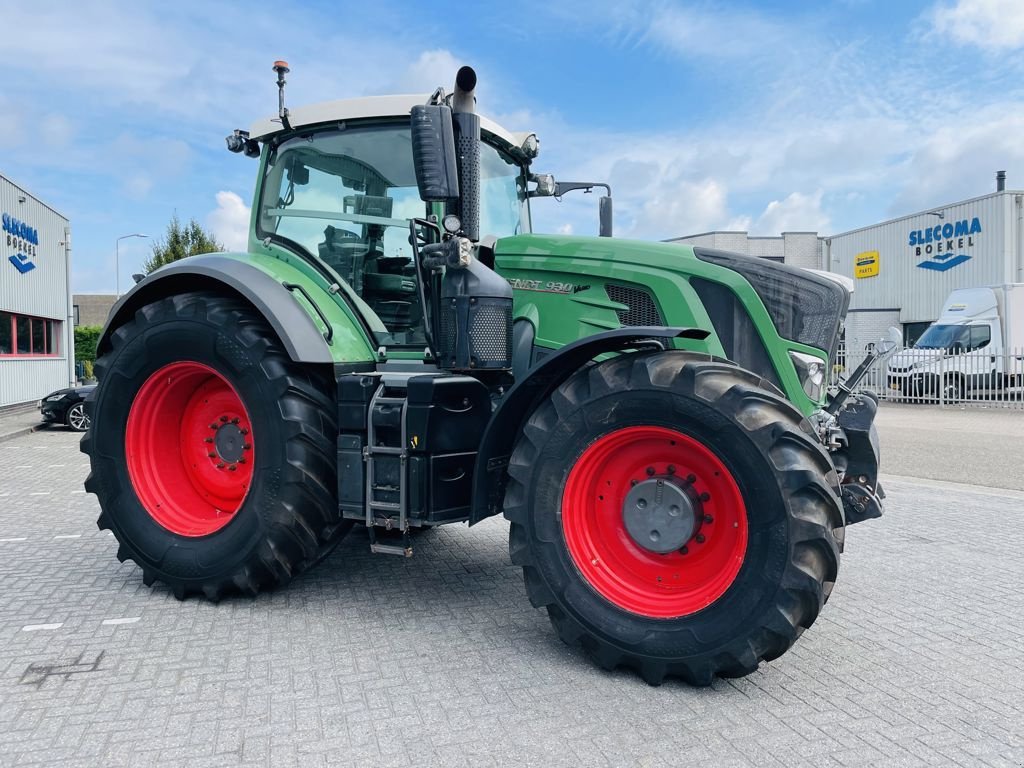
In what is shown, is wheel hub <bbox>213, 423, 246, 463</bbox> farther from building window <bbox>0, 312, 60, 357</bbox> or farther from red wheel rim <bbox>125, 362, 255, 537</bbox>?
building window <bbox>0, 312, 60, 357</bbox>

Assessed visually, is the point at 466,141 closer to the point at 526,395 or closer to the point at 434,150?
the point at 434,150

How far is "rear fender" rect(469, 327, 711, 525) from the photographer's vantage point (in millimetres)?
3250

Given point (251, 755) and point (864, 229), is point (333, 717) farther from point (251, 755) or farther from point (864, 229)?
point (864, 229)

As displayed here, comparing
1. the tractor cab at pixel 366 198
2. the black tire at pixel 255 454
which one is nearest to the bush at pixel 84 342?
the black tire at pixel 255 454

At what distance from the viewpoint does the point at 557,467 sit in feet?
10.8

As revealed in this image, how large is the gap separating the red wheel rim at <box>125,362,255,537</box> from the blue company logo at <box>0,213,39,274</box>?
1600cm

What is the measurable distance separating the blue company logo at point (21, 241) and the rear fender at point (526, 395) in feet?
58.5

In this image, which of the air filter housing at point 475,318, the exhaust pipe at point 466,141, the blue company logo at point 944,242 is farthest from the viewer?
the blue company logo at point 944,242

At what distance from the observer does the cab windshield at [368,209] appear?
438cm

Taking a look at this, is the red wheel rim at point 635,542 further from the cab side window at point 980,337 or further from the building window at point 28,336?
the cab side window at point 980,337

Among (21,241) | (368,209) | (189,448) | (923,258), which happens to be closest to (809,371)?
(368,209)

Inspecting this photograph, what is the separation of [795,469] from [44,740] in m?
2.78

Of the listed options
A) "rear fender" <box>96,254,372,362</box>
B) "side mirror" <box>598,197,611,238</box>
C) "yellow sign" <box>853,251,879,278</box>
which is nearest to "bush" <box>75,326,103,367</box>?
"rear fender" <box>96,254,372,362</box>

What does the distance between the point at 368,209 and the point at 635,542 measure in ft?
7.87
